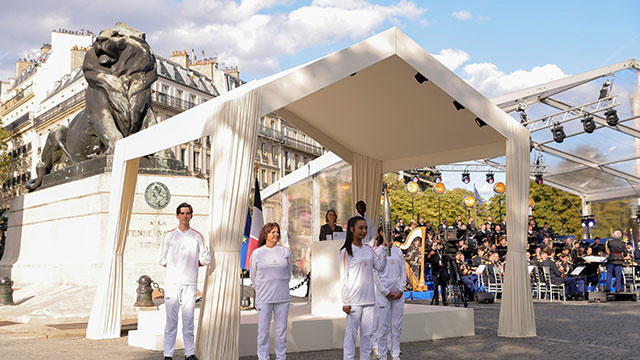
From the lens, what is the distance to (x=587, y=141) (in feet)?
88.9

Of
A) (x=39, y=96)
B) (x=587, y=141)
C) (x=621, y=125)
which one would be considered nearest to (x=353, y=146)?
(x=621, y=125)

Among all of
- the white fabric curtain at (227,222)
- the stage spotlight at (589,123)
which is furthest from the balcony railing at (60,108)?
the white fabric curtain at (227,222)

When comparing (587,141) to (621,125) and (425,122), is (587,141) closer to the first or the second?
(621,125)

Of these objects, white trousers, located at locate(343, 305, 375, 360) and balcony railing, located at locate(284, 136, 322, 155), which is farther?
balcony railing, located at locate(284, 136, 322, 155)

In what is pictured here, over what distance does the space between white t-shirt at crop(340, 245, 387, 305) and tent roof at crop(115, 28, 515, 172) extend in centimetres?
220

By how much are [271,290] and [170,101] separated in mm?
56201

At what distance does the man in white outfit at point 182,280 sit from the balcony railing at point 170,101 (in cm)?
5293

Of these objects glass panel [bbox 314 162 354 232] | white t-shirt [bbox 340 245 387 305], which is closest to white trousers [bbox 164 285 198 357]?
white t-shirt [bbox 340 245 387 305]

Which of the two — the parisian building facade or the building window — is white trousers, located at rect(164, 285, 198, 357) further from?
the building window

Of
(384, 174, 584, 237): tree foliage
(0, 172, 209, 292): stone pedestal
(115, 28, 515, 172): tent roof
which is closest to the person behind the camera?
(115, 28, 515, 172): tent roof

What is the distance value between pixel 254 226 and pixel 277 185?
1428cm

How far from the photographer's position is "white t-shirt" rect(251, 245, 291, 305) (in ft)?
25.0

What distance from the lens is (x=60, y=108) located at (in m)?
62.7

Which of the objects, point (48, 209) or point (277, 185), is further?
point (277, 185)
